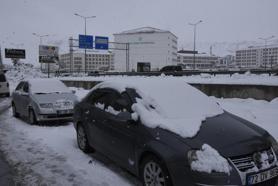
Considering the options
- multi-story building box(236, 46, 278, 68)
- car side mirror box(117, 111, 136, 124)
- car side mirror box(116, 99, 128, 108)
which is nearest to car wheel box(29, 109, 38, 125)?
car side mirror box(116, 99, 128, 108)

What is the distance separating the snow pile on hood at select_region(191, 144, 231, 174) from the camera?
11.9ft

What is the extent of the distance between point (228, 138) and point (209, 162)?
0.57 metres

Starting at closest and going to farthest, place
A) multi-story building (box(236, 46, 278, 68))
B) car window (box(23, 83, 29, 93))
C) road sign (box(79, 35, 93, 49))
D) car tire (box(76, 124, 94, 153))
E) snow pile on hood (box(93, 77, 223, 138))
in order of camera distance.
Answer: snow pile on hood (box(93, 77, 223, 138)), car tire (box(76, 124, 94, 153)), car window (box(23, 83, 29, 93)), road sign (box(79, 35, 93, 49)), multi-story building (box(236, 46, 278, 68))

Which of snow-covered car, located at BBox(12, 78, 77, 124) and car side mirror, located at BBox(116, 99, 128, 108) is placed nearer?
car side mirror, located at BBox(116, 99, 128, 108)

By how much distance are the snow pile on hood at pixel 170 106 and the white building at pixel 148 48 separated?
372 feet

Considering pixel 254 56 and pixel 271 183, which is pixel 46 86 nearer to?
pixel 271 183

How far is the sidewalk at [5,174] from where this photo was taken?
16.7 ft

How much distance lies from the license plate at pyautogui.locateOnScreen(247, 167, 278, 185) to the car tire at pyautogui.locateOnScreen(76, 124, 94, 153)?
12.4ft

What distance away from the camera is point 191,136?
4.02 m

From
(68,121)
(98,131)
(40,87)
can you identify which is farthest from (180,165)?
(40,87)

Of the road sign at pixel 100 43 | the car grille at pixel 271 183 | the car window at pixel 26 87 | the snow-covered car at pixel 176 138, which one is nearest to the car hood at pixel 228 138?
the snow-covered car at pixel 176 138

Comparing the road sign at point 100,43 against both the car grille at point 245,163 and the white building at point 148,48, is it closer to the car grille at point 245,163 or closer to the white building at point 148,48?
the car grille at point 245,163

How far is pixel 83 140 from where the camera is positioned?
268 inches

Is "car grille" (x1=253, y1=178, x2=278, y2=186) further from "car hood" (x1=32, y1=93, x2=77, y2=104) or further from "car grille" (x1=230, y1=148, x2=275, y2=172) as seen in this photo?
"car hood" (x1=32, y1=93, x2=77, y2=104)
